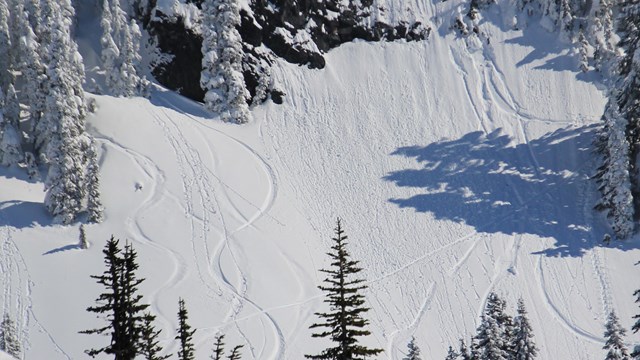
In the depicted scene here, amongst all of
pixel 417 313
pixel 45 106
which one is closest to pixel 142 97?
pixel 45 106

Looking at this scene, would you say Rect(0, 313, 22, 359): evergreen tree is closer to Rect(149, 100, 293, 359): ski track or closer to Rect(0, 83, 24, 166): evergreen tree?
Rect(149, 100, 293, 359): ski track

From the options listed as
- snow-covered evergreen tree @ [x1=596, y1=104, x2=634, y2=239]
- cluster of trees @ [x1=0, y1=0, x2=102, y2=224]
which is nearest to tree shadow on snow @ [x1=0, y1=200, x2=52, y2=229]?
cluster of trees @ [x1=0, y1=0, x2=102, y2=224]

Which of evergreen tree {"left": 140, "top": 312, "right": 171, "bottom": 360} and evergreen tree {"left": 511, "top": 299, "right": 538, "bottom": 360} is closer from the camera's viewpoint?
evergreen tree {"left": 140, "top": 312, "right": 171, "bottom": 360}

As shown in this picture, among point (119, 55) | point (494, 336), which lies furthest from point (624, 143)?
point (119, 55)

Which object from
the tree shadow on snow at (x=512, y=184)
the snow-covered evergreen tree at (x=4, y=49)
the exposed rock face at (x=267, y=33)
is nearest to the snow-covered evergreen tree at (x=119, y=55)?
the exposed rock face at (x=267, y=33)

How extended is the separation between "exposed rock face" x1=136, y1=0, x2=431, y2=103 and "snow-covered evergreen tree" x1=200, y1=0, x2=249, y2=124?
7.12ft

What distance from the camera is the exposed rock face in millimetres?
56281

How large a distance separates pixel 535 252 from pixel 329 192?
14931mm

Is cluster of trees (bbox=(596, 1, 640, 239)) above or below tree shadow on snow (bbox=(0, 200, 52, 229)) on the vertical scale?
above

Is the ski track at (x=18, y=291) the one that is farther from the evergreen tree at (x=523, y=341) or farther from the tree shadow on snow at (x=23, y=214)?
the evergreen tree at (x=523, y=341)

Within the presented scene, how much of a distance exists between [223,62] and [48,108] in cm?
1508

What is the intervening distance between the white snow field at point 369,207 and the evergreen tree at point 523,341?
1378cm

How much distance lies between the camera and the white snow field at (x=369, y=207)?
129 feet

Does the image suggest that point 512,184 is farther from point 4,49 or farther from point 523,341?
point 4,49
